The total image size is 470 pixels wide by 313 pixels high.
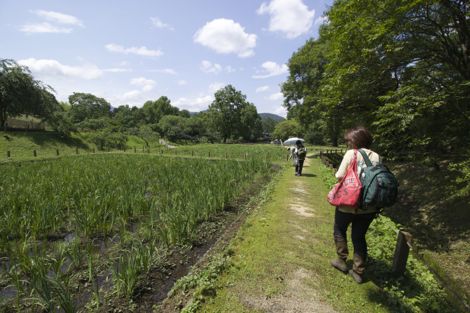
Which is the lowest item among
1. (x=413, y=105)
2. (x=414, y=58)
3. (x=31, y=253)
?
(x=31, y=253)

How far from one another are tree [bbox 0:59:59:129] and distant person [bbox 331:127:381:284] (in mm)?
33652

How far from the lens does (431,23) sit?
689 centimetres

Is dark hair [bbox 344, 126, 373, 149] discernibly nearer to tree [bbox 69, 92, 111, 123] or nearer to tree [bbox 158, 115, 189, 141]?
tree [bbox 158, 115, 189, 141]

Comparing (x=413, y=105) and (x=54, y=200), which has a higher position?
(x=413, y=105)

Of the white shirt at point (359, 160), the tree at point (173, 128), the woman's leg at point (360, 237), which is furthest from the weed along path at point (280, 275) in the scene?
the tree at point (173, 128)

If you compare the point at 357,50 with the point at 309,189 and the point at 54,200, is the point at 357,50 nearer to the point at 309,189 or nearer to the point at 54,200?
the point at 309,189

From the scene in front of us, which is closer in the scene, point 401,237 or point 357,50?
point 401,237

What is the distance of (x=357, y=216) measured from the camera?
120 inches

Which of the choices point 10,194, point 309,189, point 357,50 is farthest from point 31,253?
point 357,50

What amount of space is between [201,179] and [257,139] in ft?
217

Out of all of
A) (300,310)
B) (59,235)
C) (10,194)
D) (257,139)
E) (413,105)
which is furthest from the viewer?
(257,139)

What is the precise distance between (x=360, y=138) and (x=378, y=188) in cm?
68

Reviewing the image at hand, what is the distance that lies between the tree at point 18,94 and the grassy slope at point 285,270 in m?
31.9

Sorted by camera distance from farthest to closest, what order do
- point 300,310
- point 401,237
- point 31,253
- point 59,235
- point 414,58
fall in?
point 414,58 < point 59,235 < point 31,253 < point 401,237 < point 300,310
